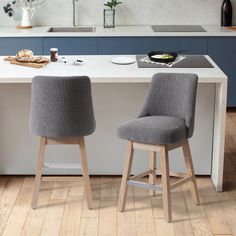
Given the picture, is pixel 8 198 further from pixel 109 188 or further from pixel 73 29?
pixel 73 29

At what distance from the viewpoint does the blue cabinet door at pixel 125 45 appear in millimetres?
6203

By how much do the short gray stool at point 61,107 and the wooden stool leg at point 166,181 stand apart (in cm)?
48

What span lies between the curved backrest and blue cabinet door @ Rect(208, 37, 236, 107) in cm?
228

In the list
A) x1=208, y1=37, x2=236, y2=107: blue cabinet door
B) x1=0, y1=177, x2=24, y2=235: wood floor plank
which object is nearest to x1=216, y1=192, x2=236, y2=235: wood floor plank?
x1=0, y1=177, x2=24, y2=235: wood floor plank

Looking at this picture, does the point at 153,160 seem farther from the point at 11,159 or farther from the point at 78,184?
the point at 11,159

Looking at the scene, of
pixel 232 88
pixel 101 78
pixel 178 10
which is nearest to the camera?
pixel 101 78

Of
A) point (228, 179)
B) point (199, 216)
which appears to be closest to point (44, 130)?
point (199, 216)

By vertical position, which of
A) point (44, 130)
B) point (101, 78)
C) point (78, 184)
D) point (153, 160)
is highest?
point (101, 78)

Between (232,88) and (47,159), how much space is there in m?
2.52

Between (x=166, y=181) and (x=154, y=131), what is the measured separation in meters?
0.32

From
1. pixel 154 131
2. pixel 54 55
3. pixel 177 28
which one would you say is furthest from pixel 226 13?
pixel 154 131

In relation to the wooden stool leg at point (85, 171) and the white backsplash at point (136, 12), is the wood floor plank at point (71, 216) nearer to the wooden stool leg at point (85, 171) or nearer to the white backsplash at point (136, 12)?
the wooden stool leg at point (85, 171)

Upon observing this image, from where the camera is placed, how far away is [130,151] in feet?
12.7

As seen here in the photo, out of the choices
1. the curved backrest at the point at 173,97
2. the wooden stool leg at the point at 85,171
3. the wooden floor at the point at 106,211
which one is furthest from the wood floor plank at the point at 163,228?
the curved backrest at the point at 173,97
